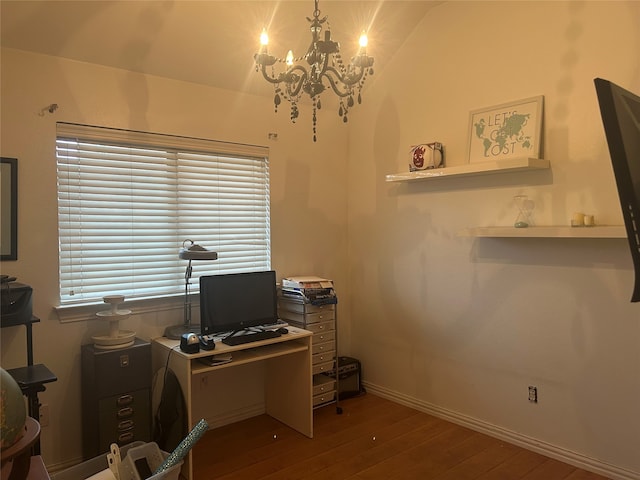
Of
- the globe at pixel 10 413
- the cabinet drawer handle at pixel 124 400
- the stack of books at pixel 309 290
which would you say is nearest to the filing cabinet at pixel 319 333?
the stack of books at pixel 309 290

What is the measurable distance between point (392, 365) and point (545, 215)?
5.85 ft

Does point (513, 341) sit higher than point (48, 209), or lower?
lower

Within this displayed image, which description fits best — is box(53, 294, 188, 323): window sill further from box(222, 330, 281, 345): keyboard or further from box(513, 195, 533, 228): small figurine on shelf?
box(513, 195, 533, 228): small figurine on shelf

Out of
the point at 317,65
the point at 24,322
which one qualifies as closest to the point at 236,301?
the point at 24,322

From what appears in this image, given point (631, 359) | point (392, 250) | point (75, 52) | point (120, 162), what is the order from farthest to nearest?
point (392, 250) < point (120, 162) < point (75, 52) < point (631, 359)

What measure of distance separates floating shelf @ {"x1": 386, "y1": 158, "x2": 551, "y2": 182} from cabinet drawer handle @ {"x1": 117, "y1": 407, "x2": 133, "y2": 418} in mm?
2416

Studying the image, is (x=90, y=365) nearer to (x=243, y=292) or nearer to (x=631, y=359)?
(x=243, y=292)

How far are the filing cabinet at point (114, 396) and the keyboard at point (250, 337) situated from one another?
1.61 feet

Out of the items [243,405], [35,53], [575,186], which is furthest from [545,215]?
[35,53]

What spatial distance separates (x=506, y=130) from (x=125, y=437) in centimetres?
306

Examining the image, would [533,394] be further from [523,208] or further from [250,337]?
[250,337]

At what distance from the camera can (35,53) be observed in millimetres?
2645

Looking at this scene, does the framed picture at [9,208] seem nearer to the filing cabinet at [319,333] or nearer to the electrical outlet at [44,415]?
the electrical outlet at [44,415]

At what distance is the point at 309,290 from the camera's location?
3527 mm
